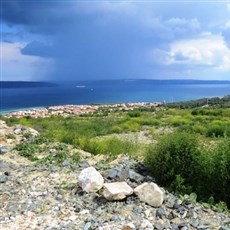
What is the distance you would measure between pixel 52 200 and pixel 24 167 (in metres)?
2.49

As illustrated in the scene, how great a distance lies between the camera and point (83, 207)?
6.79 meters

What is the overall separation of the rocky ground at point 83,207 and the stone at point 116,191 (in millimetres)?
109

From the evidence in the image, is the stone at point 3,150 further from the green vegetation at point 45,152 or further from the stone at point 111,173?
the stone at point 111,173

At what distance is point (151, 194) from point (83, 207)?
1.30 metres

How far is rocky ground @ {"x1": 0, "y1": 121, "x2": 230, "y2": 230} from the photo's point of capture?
20.0ft

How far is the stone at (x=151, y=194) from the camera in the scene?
6734 millimetres

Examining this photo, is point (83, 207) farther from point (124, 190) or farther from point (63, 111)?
point (63, 111)

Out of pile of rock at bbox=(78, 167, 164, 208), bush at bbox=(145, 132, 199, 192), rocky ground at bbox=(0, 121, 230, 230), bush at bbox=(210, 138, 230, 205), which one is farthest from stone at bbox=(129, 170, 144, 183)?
bush at bbox=(210, 138, 230, 205)

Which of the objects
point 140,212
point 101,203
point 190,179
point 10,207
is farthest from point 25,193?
point 190,179

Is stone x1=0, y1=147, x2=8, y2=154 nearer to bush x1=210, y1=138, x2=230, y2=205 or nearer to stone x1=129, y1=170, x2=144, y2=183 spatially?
stone x1=129, y1=170, x2=144, y2=183

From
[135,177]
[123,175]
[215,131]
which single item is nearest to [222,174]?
[135,177]

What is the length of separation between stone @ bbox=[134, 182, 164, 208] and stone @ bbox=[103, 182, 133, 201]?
182 millimetres

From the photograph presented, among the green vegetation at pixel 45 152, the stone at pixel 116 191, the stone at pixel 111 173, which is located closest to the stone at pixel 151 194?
the stone at pixel 116 191

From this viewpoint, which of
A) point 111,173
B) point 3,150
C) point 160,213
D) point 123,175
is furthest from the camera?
point 3,150
